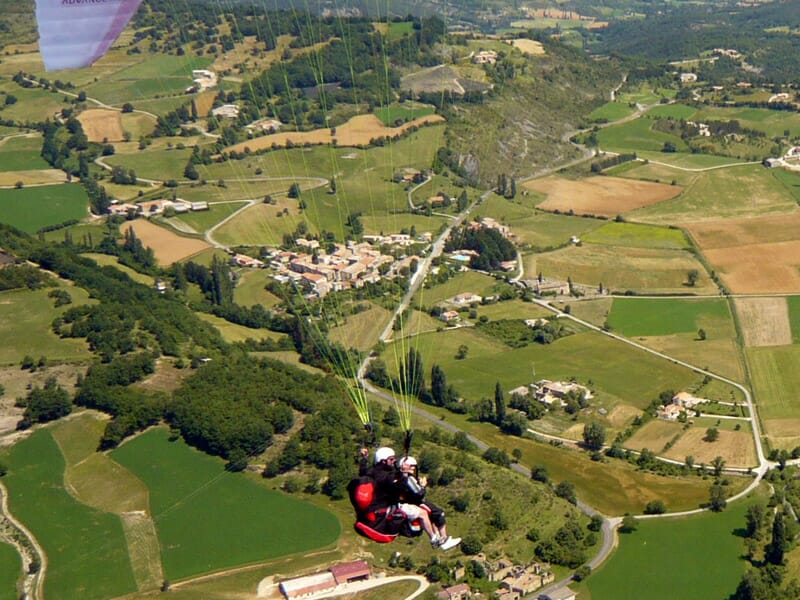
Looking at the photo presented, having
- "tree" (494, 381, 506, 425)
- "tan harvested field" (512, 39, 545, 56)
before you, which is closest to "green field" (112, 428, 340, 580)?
"tree" (494, 381, 506, 425)

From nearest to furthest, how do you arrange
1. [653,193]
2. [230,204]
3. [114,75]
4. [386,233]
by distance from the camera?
[386,233]
[230,204]
[653,193]
[114,75]

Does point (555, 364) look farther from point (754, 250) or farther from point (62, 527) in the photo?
point (62, 527)

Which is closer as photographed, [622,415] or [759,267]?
[622,415]

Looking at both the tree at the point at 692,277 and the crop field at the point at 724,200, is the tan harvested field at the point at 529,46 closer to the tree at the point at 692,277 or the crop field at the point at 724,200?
the crop field at the point at 724,200

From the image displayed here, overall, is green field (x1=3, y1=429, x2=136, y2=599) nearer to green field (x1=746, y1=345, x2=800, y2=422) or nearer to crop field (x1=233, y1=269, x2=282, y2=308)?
crop field (x1=233, y1=269, x2=282, y2=308)

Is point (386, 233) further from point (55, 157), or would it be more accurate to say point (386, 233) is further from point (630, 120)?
point (630, 120)

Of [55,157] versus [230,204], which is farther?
[55,157]

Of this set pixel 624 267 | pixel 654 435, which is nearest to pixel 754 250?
pixel 624 267

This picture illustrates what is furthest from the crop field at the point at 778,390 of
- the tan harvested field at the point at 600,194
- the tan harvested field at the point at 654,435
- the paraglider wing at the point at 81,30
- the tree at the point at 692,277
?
the paraglider wing at the point at 81,30

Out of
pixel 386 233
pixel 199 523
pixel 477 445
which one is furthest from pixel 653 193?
pixel 199 523
